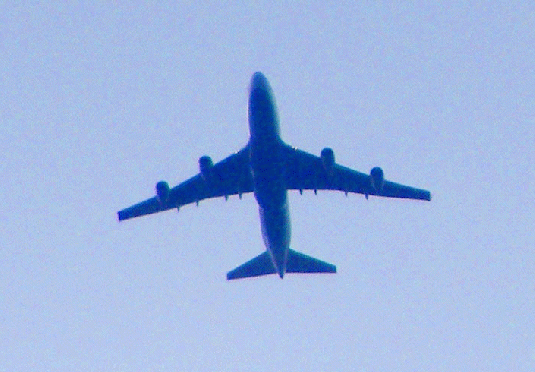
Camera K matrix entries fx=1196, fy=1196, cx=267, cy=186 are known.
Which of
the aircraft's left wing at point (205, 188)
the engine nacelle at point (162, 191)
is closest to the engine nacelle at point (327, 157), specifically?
the aircraft's left wing at point (205, 188)

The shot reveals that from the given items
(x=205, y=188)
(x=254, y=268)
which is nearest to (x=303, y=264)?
(x=254, y=268)

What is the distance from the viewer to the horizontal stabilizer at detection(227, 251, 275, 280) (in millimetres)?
68312

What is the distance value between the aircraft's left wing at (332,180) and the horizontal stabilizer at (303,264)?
14.9ft

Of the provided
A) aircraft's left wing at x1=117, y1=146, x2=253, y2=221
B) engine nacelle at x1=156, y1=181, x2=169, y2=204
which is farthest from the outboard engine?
engine nacelle at x1=156, y1=181, x2=169, y2=204

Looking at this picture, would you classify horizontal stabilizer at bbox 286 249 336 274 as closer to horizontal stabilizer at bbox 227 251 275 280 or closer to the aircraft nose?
horizontal stabilizer at bbox 227 251 275 280

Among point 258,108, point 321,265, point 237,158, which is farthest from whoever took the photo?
point 321,265

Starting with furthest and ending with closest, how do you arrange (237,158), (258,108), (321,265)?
(321,265)
(237,158)
(258,108)

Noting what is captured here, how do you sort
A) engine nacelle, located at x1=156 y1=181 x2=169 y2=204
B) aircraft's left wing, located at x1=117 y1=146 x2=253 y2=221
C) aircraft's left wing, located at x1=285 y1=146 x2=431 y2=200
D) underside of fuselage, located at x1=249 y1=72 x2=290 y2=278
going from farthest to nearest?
aircraft's left wing, located at x1=285 y1=146 x2=431 y2=200 → aircraft's left wing, located at x1=117 y1=146 x2=253 y2=221 → engine nacelle, located at x1=156 y1=181 x2=169 y2=204 → underside of fuselage, located at x1=249 y1=72 x2=290 y2=278

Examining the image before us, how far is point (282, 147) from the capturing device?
6153 centimetres

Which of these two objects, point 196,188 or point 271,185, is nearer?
point 271,185

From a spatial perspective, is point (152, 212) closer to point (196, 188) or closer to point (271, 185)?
point (196, 188)

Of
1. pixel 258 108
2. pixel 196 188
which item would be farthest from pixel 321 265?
pixel 258 108

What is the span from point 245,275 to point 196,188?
6.28 m

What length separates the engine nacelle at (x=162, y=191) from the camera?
208ft
